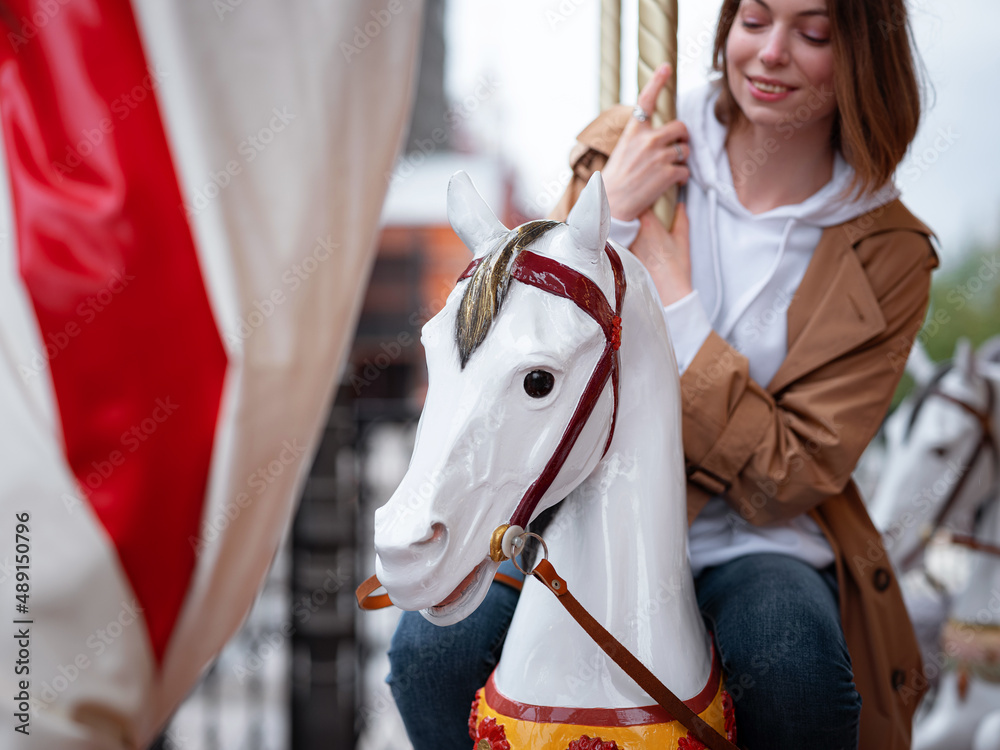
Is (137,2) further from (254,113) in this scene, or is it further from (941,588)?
(941,588)

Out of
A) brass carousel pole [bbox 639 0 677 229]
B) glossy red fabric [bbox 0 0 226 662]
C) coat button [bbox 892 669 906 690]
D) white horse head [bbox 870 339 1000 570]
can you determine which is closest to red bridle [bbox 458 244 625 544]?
brass carousel pole [bbox 639 0 677 229]

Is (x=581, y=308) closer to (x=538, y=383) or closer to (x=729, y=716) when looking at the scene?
(x=538, y=383)

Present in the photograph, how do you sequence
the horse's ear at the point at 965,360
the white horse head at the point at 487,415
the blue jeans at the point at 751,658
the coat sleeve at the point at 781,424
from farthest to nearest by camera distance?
the horse's ear at the point at 965,360 < the coat sleeve at the point at 781,424 < the blue jeans at the point at 751,658 < the white horse head at the point at 487,415

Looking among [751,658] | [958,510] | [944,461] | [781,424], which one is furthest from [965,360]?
[751,658]

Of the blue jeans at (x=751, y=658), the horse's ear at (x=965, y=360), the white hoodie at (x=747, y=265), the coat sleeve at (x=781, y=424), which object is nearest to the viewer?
the blue jeans at (x=751, y=658)

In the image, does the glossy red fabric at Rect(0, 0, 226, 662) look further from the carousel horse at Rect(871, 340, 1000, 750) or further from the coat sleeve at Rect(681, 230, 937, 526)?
the carousel horse at Rect(871, 340, 1000, 750)

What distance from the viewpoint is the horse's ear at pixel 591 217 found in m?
0.76

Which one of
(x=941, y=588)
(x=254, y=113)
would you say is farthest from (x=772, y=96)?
(x=941, y=588)

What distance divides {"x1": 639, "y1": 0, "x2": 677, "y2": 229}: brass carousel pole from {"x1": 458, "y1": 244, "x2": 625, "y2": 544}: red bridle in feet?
1.60

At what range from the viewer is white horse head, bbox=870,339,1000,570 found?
7.75 ft

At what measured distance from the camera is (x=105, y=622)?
1.55m

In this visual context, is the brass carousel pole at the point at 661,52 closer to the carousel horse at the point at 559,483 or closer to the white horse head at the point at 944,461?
the carousel horse at the point at 559,483

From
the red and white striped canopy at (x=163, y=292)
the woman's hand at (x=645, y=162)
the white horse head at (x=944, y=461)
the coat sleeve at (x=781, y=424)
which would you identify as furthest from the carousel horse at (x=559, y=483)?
the white horse head at (x=944, y=461)

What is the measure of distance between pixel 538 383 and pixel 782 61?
0.70 metres
